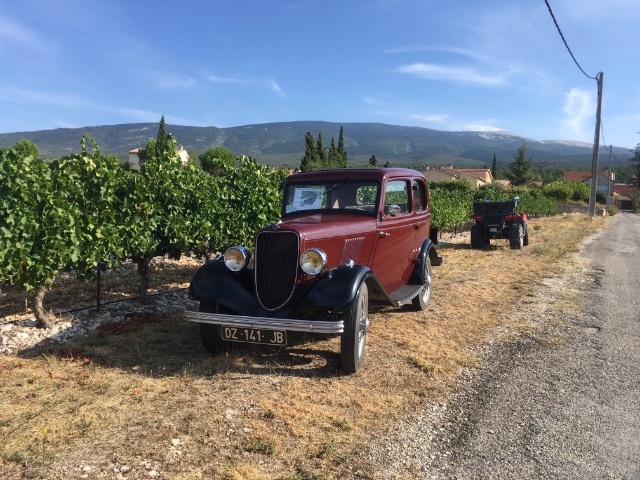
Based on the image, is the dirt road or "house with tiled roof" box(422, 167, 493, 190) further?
"house with tiled roof" box(422, 167, 493, 190)

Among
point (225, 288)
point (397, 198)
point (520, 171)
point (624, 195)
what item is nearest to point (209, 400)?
point (225, 288)

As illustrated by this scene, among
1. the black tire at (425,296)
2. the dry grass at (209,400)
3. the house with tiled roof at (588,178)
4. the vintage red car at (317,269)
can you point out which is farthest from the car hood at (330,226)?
the house with tiled roof at (588,178)

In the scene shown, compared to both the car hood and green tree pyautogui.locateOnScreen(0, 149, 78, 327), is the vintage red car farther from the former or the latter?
green tree pyautogui.locateOnScreen(0, 149, 78, 327)

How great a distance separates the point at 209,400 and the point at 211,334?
1001mm

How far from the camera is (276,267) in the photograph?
429 cm

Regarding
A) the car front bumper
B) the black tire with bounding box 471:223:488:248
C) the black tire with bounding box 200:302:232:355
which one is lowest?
the black tire with bounding box 471:223:488:248

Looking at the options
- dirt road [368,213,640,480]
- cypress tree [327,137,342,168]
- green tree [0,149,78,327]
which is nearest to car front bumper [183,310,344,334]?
dirt road [368,213,640,480]

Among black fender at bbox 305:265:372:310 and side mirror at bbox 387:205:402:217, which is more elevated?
side mirror at bbox 387:205:402:217

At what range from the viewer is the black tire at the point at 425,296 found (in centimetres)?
653

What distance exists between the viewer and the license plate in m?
3.97

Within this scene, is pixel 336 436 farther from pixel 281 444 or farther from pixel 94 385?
pixel 94 385

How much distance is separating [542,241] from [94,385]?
50.4ft

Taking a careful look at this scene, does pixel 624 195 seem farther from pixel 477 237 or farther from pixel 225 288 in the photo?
pixel 225 288

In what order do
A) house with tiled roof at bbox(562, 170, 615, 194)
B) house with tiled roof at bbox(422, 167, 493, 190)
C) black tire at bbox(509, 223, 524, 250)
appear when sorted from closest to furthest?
1. black tire at bbox(509, 223, 524, 250)
2. house with tiled roof at bbox(422, 167, 493, 190)
3. house with tiled roof at bbox(562, 170, 615, 194)
